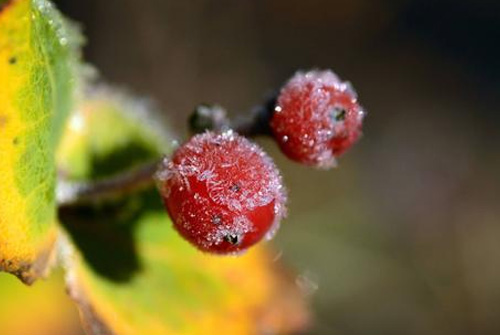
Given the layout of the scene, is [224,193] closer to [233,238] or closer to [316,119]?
[233,238]

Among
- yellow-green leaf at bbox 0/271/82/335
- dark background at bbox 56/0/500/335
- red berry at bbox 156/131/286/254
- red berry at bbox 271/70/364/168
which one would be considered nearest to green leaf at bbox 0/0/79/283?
red berry at bbox 156/131/286/254

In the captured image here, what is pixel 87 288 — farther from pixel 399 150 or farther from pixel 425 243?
pixel 399 150

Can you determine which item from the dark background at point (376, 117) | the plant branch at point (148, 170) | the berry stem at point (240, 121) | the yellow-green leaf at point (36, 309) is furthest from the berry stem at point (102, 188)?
the dark background at point (376, 117)

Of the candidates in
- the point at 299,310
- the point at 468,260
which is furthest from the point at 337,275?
the point at 299,310

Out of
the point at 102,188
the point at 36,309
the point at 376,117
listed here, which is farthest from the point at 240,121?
the point at 376,117

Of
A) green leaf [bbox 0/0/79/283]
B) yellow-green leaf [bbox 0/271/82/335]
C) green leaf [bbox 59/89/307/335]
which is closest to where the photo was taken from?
green leaf [bbox 0/0/79/283]

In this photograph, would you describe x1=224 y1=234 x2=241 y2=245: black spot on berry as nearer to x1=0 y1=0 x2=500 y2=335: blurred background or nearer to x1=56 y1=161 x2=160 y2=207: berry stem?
x1=56 y1=161 x2=160 y2=207: berry stem

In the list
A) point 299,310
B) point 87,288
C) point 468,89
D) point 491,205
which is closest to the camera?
point 87,288
